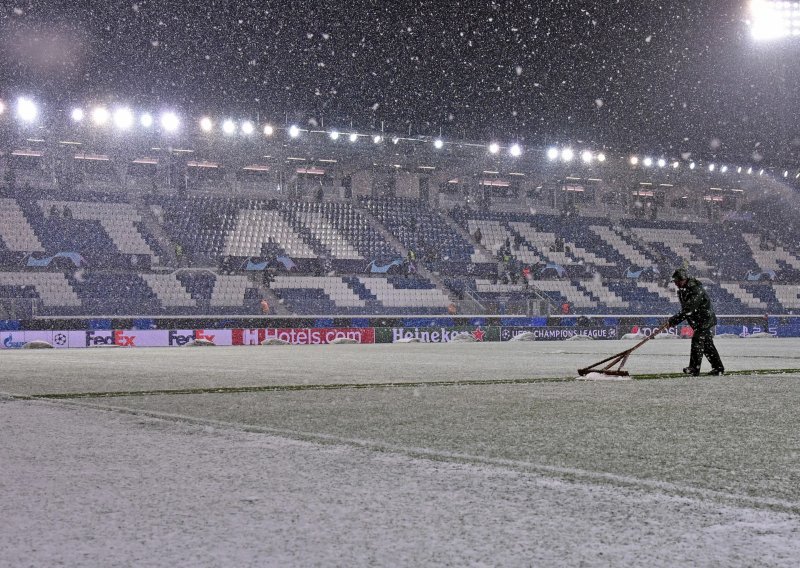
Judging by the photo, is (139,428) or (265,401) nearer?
(139,428)

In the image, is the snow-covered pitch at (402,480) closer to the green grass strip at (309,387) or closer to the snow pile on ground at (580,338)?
the green grass strip at (309,387)

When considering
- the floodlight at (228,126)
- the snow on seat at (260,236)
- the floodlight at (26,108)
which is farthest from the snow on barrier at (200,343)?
the floodlight at (26,108)

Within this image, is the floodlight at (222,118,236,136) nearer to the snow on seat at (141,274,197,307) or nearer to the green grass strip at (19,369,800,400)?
the snow on seat at (141,274,197,307)

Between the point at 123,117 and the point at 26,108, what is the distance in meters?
4.63

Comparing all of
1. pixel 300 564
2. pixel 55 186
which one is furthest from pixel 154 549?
pixel 55 186

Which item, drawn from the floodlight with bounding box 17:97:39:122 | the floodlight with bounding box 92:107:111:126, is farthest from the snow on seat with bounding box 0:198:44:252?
the floodlight with bounding box 92:107:111:126

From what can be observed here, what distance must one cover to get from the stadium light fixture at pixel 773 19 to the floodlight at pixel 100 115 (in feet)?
102

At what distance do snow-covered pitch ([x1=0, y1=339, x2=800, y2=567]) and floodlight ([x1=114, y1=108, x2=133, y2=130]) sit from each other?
38418 mm

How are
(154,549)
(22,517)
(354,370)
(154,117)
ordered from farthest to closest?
(154,117) → (354,370) → (22,517) → (154,549)

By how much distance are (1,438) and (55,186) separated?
44.9m

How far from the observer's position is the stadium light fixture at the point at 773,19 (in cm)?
3559

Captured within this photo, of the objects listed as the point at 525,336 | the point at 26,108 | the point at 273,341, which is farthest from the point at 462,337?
the point at 26,108

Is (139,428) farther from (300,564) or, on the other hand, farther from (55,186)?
(55,186)

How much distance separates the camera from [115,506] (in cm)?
384
